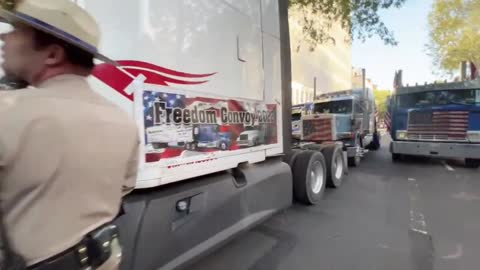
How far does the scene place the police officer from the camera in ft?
3.71

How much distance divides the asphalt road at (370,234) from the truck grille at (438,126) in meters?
3.37

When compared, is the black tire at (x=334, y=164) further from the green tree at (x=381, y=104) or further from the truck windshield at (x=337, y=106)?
the green tree at (x=381, y=104)

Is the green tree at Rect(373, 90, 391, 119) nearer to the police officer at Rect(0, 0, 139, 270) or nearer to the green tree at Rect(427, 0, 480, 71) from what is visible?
the green tree at Rect(427, 0, 480, 71)

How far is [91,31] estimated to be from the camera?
1.36 meters

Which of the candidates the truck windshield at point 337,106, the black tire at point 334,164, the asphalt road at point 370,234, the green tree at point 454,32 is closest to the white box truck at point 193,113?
the asphalt road at point 370,234

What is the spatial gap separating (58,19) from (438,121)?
1212cm

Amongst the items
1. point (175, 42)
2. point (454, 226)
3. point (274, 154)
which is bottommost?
point (454, 226)

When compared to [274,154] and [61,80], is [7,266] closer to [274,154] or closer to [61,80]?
[61,80]

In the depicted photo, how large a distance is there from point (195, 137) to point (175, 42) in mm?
802

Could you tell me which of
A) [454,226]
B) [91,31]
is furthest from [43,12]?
[454,226]

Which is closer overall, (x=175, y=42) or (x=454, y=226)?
(x=175, y=42)

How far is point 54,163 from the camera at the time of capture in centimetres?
116

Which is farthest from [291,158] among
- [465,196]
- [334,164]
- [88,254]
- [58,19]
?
[58,19]

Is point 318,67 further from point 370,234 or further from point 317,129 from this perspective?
point 370,234
